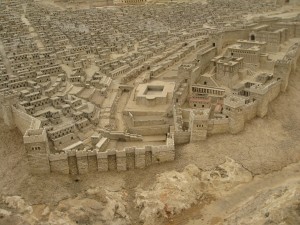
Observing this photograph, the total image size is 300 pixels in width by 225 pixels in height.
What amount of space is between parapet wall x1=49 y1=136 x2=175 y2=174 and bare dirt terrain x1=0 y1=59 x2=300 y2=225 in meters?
0.52

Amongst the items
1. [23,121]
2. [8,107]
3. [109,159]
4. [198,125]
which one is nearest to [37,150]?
[109,159]

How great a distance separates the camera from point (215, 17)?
72688 mm

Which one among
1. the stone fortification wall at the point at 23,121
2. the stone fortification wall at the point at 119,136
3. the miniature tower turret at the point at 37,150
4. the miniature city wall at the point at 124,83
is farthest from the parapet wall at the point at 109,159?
the stone fortification wall at the point at 23,121

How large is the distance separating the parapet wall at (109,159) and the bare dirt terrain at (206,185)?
52cm

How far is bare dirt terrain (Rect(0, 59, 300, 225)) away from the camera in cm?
2355

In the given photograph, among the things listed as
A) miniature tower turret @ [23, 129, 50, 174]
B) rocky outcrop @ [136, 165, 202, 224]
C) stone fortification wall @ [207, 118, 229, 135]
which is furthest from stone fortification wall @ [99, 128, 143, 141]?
miniature tower turret @ [23, 129, 50, 174]

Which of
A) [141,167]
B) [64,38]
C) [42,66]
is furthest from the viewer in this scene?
[64,38]

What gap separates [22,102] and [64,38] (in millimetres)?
27046

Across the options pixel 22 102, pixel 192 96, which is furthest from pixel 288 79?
pixel 22 102

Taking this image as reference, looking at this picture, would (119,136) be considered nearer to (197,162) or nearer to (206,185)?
(197,162)

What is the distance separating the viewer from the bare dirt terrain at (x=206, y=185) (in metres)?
23.5

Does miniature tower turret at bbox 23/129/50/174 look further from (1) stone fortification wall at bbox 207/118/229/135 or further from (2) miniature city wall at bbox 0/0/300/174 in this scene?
(1) stone fortification wall at bbox 207/118/229/135

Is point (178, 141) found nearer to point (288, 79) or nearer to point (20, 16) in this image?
point (288, 79)

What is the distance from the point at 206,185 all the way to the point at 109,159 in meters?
7.34
